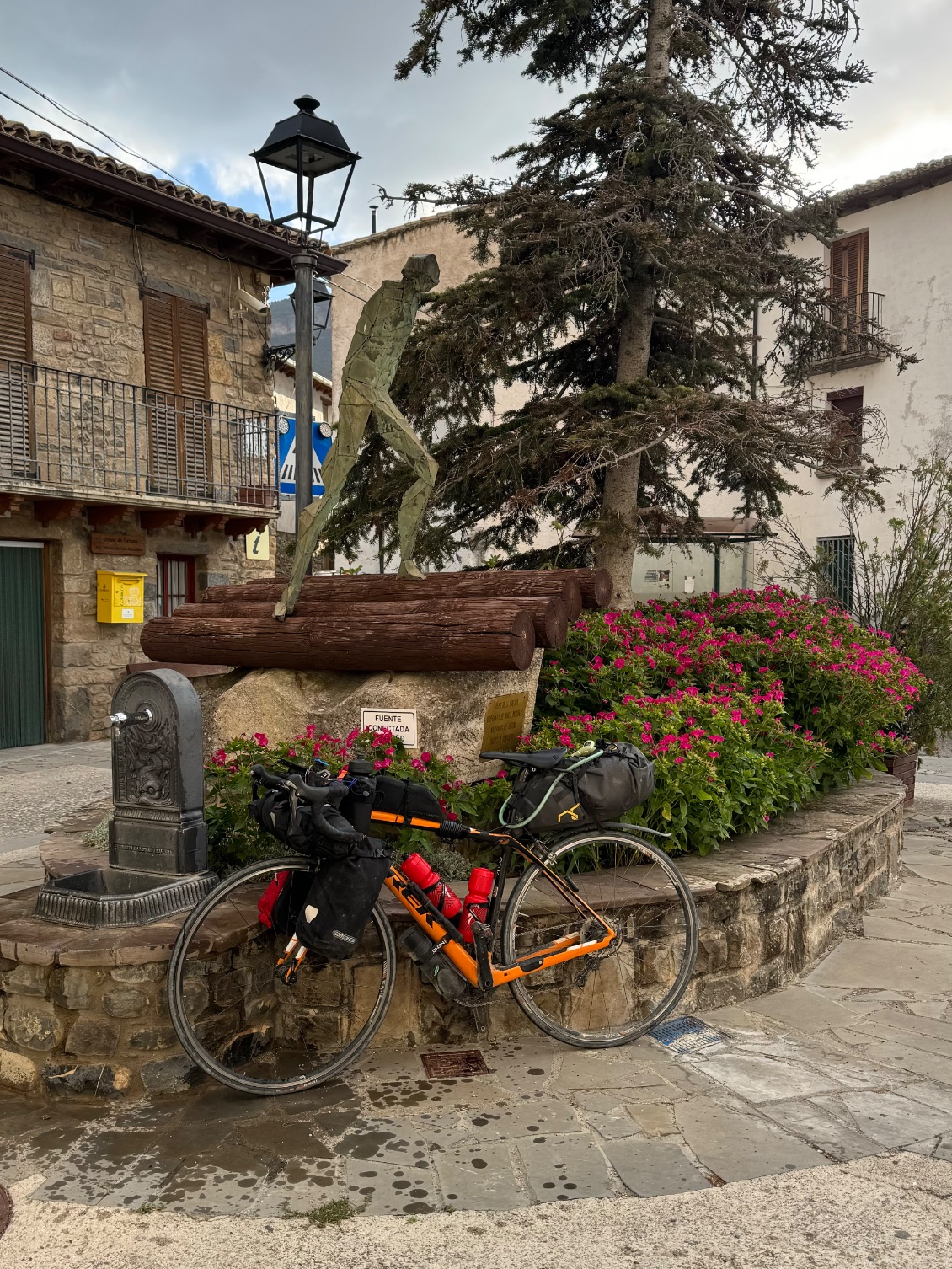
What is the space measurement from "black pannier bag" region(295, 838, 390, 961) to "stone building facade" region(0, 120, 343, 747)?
914 centimetres

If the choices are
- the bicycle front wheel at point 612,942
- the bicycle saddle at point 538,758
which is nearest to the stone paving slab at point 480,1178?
the bicycle front wheel at point 612,942

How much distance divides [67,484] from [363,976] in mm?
9845

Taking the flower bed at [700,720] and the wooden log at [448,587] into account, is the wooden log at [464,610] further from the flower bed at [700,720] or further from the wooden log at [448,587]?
the flower bed at [700,720]

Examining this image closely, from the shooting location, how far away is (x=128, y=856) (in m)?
4.05

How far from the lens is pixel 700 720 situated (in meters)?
5.25

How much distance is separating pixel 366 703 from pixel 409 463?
1.37 meters

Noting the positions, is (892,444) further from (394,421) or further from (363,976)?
(363,976)

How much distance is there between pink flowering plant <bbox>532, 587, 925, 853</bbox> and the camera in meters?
4.72

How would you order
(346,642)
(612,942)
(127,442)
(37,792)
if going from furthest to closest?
(127,442) < (37,792) < (346,642) < (612,942)

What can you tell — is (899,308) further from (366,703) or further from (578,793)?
(578,793)

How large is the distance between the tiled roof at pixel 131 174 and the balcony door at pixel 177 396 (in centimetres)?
124

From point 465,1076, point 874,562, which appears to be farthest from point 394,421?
point 874,562

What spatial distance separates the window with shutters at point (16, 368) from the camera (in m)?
11.6

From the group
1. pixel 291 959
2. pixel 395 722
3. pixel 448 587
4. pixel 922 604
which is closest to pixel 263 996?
pixel 291 959
